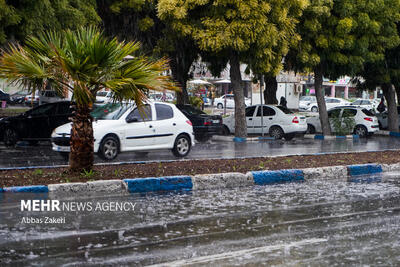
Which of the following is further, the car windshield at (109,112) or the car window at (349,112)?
the car window at (349,112)

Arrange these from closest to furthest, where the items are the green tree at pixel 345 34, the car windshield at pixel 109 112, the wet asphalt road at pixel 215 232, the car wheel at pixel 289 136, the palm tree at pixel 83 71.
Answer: the wet asphalt road at pixel 215 232, the palm tree at pixel 83 71, the car windshield at pixel 109 112, the green tree at pixel 345 34, the car wheel at pixel 289 136

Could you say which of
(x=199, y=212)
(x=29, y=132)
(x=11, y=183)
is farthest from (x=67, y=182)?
(x=29, y=132)

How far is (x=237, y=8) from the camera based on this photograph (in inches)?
913

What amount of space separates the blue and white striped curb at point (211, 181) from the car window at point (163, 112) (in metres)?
4.97

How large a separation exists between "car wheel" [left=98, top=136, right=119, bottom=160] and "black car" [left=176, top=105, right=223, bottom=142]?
863 centimetres

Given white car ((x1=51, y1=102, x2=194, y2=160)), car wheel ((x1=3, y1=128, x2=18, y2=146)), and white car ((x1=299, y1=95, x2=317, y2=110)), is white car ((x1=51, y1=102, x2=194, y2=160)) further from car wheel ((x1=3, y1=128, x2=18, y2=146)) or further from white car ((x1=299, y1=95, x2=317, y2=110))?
white car ((x1=299, y1=95, x2=317, y2=110))

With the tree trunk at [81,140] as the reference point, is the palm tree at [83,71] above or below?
above

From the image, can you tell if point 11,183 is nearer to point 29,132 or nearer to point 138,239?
point 138,239

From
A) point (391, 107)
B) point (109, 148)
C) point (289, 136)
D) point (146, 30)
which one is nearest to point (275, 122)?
point (289, 136)

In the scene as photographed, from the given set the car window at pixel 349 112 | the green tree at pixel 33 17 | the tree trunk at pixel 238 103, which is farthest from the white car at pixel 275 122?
the green tree at pixel 33 17

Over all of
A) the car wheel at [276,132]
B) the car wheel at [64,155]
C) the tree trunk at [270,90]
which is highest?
the tree trunk at [270,90]

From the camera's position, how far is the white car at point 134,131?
15555 millimetres

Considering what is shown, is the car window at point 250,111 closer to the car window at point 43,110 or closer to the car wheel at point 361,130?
the car wheel at point 361,130

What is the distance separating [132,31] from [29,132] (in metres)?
8.66
